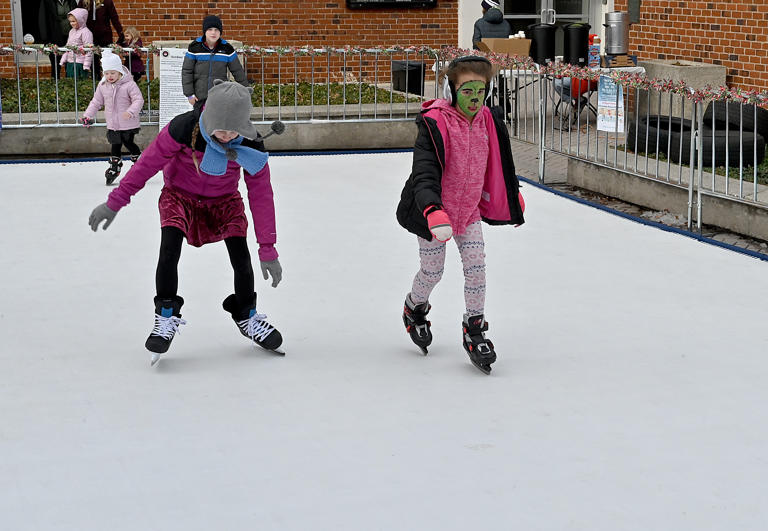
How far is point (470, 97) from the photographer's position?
5.54 m

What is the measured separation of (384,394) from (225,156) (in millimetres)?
1300

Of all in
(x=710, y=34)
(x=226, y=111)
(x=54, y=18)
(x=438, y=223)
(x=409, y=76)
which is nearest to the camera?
(x=438, y=223)

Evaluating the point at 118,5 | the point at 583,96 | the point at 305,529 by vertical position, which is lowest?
the point at 305,529

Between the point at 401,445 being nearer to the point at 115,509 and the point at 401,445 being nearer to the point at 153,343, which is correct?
the point at 115,509

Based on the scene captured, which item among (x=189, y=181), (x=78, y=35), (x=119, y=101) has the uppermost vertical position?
(x=78, y=35)

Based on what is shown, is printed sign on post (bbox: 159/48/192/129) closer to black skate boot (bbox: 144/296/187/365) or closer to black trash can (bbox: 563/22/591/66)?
black trash can (bbox: 563/22/591/66)

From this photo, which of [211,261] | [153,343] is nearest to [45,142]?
[211,261]

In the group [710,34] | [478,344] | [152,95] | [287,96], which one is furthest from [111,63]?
[710,34]

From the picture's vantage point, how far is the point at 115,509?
4207 mm

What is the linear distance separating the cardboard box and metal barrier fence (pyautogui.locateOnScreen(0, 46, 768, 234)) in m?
1.07

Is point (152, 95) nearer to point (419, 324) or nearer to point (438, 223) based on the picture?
point (419, 324)

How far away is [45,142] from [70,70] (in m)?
3.62

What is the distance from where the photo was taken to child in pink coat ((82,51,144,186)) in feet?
36.7

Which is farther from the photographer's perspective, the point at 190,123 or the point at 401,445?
the point at 190,123
